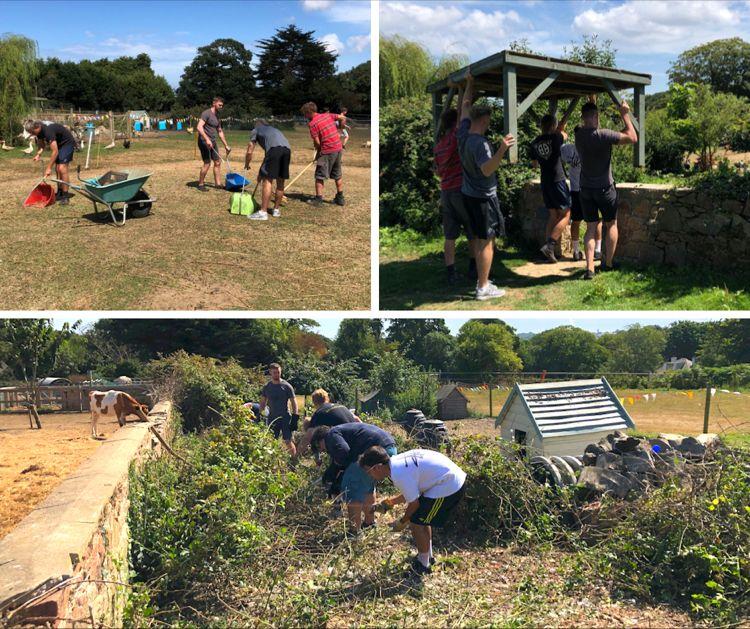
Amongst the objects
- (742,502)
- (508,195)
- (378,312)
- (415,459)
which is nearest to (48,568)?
(415,459)

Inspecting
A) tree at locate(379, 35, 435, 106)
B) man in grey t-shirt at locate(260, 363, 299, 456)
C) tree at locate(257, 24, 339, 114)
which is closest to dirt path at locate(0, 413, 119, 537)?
man in grey t-shirt at locate(260, 363, 299, 456)

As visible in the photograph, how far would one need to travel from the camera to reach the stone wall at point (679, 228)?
7.51 meters

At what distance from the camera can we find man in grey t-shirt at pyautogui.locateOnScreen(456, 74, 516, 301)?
21.7ft

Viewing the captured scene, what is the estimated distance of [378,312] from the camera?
7.67 meters

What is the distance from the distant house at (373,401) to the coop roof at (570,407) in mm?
5892

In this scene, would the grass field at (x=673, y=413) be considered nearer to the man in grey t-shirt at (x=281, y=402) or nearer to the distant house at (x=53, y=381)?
the man in grey t-shirt at (x=281, y=402)

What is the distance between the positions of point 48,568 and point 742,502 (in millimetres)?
4433

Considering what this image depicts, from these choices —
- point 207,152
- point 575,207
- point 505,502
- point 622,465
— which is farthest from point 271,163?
point 622,465

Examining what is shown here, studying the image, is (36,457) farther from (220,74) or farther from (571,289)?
(220,74)

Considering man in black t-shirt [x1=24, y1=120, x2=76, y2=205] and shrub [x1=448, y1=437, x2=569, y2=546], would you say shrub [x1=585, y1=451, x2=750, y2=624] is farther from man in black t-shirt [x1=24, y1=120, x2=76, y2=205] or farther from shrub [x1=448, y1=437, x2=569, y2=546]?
man in black t-shirt [x1=24, y1=120, x2=76, y2=205]

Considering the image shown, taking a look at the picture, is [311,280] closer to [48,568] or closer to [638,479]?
[638,479]

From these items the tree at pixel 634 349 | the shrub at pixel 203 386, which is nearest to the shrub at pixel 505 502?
the shrub at pixel 203 386

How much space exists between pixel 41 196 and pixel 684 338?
1582 cm

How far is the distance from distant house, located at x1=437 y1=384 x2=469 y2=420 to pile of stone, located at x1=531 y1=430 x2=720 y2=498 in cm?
793
